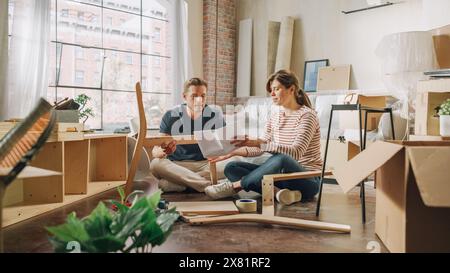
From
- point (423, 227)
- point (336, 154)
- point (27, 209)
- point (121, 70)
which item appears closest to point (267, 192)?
point (423, 227)

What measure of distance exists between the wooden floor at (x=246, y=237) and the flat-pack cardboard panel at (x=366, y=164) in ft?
1.13

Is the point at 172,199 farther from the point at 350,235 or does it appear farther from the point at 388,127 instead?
the point at 388,127

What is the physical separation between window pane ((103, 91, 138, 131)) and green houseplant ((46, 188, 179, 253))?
4.24 meters

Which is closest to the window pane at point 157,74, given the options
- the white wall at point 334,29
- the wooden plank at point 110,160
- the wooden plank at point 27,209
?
the white wall at point 334,29

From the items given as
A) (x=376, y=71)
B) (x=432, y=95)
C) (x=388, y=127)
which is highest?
(x=376, y=71)

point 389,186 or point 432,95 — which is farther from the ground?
A: point 432,95

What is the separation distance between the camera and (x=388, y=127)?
3.87 metres

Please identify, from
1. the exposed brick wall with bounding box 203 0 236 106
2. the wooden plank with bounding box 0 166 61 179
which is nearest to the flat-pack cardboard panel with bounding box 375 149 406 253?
the wooden plank with bounding box 0 166 61 179

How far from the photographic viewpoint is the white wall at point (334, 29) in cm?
492

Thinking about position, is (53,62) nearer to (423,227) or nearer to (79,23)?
(79,23)

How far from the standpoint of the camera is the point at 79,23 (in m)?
4.91

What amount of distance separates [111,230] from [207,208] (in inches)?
53.7
